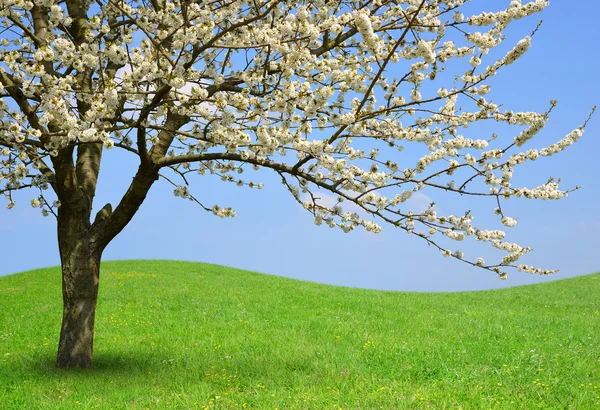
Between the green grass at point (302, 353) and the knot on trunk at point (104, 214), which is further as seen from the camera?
the knot on trunk at point (104, 214)

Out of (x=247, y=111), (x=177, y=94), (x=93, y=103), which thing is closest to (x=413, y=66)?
Result: (x=247, y=111)

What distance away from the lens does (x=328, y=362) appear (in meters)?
10.5

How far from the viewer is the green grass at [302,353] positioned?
8.70 m

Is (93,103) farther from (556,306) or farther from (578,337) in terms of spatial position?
(556,306)

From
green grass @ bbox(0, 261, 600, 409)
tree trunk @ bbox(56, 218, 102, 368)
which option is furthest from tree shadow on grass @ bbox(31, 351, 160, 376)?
tree trunk @ bbox(56, 218, 102, 368)

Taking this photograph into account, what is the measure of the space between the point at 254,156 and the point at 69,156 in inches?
155

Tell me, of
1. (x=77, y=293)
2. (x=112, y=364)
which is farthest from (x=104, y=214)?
(x=112, y=364)

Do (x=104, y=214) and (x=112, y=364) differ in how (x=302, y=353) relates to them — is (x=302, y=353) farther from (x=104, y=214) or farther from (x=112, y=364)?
(x=104, y=214)

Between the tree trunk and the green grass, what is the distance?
1.47 feet

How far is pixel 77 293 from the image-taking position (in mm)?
9812

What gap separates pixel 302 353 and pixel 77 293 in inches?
178

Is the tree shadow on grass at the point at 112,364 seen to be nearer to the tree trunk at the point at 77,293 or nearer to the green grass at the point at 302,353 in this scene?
the green grass at the point at 302,353

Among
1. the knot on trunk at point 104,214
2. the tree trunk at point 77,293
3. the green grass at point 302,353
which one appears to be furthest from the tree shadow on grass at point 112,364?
the knot on trunk at point 104,214

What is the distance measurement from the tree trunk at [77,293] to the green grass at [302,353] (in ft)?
1.47
